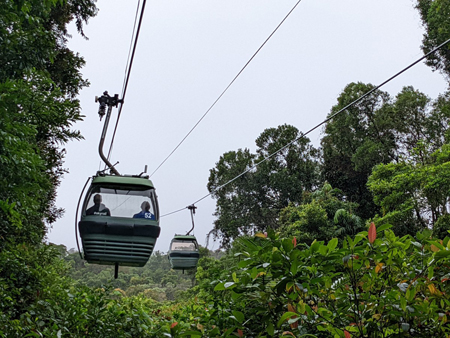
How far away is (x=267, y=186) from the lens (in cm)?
3366

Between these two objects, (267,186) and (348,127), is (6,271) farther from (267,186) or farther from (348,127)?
(267,186)

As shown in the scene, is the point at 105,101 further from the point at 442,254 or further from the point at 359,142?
the point at 359,142

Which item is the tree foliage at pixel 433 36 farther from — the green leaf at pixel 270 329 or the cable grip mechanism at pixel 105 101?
the green leaf at pixel 270 329

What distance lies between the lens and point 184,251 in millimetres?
17156

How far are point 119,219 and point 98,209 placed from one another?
1.38 ft

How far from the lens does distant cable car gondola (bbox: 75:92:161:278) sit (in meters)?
7.40

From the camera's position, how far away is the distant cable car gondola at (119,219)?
740cm

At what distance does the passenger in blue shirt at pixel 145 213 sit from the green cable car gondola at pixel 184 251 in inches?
375

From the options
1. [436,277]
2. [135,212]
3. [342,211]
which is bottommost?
[436,277]

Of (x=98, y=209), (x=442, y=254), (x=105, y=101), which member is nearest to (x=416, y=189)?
(x=105, y=101)

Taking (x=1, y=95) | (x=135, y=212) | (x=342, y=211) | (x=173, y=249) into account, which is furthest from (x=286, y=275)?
(x=342, y=211)

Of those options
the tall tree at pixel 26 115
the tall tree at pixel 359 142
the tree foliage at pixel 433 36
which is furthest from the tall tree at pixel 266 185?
the tall tree at pixel 26 115

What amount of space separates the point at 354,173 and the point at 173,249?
16.1 meters

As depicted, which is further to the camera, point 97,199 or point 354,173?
point 354,173
